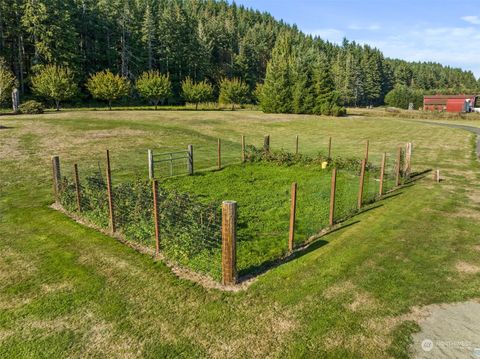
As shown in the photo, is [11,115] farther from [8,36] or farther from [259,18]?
[259,18]

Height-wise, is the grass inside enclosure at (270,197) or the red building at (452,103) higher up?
the red building at (452,103)

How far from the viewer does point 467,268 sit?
332 inches

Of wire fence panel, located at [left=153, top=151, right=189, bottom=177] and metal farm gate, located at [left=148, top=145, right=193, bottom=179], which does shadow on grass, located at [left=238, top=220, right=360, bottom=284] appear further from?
wire fence panel, located at [left=153, top=151, right=189, bottom=177]

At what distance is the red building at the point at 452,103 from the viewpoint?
304 feet

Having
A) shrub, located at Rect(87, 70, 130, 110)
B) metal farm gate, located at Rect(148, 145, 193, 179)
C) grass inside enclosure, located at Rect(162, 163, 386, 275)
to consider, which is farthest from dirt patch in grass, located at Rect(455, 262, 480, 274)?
shrub, located at Rect(87, 70, 130, 110)

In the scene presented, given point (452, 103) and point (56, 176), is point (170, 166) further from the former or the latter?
point (452, 103)

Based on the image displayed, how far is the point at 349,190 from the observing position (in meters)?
15.8

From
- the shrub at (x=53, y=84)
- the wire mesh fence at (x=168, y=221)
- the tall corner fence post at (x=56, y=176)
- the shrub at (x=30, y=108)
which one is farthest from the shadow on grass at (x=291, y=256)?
the shrub at (x=53, y=84)

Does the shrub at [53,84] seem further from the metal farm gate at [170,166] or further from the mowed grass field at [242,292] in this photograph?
the mowed grass field at [242,292]

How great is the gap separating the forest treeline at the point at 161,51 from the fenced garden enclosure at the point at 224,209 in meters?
50.9

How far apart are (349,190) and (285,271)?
28.5 feet

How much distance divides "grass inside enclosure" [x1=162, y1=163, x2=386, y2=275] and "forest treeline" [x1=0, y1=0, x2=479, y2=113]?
161 ft

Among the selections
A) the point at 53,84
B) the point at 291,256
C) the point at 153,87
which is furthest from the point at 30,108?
the point at 291,256

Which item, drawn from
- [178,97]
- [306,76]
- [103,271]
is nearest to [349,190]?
[103,271]
